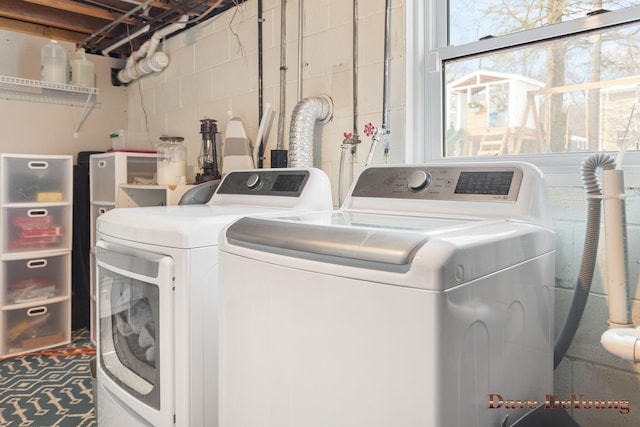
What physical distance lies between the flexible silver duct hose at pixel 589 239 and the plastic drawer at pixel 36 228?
3.08 meters

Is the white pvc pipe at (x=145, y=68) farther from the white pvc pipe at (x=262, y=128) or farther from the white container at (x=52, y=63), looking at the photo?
the white pvc pipe at (x=262, y=128)

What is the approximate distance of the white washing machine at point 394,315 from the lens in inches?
31.8

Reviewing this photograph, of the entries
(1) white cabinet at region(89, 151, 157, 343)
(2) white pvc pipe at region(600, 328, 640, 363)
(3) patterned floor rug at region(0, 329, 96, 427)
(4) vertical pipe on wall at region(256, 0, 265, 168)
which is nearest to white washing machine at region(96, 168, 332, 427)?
(3) patterned floor rug at region(0, 329, 96, 427)

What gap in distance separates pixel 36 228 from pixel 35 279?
0.35m

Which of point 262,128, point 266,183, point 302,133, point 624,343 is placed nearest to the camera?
point 624,343

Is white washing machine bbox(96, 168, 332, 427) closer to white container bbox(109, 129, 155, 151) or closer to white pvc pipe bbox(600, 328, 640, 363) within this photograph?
white pvc pipe bbox(600, 328, 640, 363)

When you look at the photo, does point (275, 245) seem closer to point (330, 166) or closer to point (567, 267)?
point (567, 267)

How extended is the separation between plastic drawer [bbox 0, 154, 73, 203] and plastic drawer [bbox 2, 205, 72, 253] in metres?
0.07

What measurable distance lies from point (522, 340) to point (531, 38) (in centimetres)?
115

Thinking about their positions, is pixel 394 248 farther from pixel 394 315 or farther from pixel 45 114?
pixel 45 114

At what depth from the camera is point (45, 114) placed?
143 inches

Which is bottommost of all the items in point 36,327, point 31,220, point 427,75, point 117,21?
point 36,327

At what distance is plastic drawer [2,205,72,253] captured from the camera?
2.97 meters

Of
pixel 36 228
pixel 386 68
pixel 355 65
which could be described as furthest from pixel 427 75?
pixel 36 228
